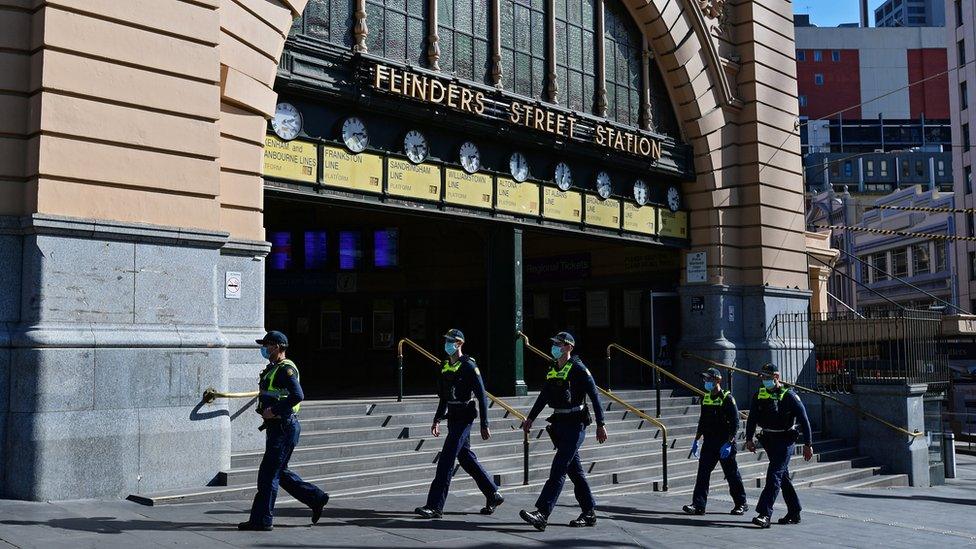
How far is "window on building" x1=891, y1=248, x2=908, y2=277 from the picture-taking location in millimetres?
68750

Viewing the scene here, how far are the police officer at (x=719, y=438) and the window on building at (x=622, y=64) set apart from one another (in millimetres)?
10139

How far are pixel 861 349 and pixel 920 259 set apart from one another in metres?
51.3

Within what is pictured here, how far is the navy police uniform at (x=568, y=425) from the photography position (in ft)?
32.1

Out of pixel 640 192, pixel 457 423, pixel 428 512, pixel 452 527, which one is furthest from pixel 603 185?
pixel 452 527

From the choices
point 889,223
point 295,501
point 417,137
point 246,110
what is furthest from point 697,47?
point 889,223

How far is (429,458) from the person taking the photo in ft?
43.1

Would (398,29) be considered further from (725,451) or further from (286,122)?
(725,451)

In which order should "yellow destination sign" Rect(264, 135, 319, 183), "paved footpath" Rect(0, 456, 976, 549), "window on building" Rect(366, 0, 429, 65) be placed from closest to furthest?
"paved footpath" Rect(0, 456, 976, 549) → "yellow destination sign" Rect(264, 135, 319, 183) → "window on building" Rect(366, 0, 429, 65)

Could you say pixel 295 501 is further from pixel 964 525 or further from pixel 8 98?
pixel 964 525

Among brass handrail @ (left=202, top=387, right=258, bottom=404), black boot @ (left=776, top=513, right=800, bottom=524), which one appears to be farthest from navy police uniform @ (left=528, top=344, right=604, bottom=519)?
brass handrail @ (left=202, top=387, right=258, bottom=404)

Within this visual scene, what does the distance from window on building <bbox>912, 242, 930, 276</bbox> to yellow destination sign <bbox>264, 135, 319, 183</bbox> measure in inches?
2403

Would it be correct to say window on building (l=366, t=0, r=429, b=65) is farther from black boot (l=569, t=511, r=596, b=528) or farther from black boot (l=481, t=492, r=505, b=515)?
black boot (l=569, t=511, r=596, b=528)

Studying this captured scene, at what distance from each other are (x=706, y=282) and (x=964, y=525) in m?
9.52

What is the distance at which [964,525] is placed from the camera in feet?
43.2
